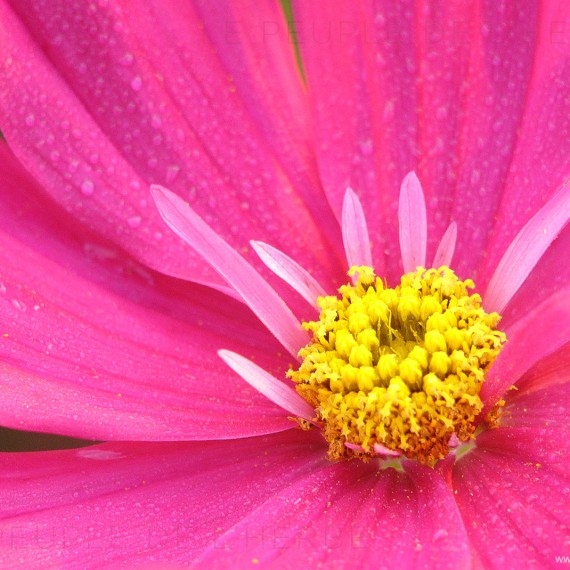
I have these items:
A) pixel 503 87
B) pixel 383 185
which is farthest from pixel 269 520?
pixel 503 87

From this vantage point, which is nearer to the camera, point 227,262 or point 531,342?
point 531,342

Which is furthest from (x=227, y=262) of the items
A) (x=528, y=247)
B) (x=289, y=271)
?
(x=528, y=247)

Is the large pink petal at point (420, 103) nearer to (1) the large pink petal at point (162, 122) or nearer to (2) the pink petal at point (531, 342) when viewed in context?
(1) the large pink petal at point (162, 122)

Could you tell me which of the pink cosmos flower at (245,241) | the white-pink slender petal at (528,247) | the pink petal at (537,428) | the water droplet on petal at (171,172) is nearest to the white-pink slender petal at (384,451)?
the pink cosmos flower at (245,241)

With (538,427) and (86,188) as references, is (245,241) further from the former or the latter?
(538,427)

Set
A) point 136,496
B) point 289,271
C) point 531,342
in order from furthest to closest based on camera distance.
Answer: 1. point 289,271
2. point 136,496
3. point 531,342

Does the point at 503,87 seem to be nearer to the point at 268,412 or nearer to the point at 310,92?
the point at 310,92

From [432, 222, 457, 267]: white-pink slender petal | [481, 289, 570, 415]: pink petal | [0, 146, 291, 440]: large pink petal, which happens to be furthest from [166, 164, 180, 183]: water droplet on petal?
[481, 289, 570, 415]: pink petal
